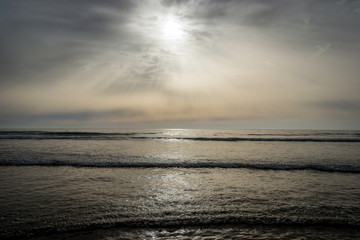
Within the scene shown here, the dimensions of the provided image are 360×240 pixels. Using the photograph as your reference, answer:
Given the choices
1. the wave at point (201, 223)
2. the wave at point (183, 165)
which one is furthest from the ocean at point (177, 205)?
the wave at point (183, 165)

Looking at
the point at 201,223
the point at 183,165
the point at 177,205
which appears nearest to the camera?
the point at 201,223

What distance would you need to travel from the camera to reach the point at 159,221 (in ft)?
22.9

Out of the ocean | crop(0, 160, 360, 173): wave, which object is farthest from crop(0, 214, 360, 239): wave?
crop(0, 160, 360, 173): wave

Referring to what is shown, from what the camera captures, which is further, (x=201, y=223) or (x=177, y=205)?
(x=177, y=205)

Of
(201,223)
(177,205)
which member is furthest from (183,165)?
(201,223)

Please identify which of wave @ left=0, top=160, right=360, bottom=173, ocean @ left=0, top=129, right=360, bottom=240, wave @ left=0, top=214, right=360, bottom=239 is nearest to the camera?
ocean @ left=0, top=129, right=360, bottom=240

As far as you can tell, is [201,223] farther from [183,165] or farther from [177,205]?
[183,165]

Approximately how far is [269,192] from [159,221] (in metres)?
5.85

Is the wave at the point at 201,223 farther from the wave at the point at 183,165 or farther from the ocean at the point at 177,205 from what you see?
the wave at the point at 183,165

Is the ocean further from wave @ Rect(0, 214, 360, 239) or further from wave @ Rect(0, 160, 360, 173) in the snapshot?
wave @ Rect(0, 160, 360, 173)

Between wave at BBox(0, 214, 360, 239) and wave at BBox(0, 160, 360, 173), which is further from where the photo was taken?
wave at BBox(0, 160, 360, 173)

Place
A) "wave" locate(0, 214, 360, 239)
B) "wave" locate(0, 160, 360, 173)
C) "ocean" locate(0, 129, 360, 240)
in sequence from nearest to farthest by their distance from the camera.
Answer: "ocean" locate(0, 129, 360, 240) < "wave" locate(0, 214, 360, 239) < "wave" locate(0, 160, 360, 173)

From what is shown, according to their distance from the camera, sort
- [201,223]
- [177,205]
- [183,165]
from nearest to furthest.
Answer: [201,223]
[177,205]
[183,165]

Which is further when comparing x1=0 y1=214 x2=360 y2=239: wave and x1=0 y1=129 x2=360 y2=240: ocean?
x1=0 y1=214 x2=360 y2=239: wave
